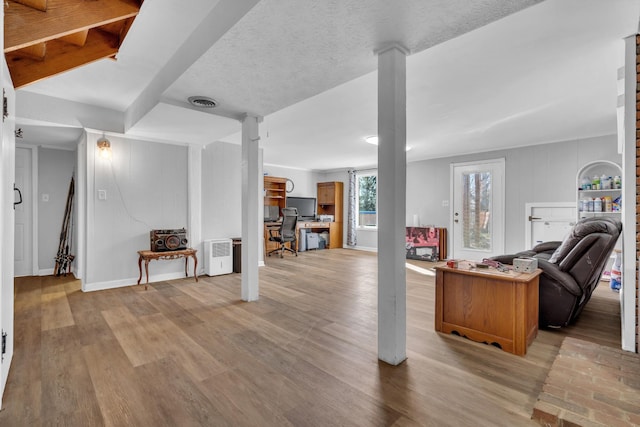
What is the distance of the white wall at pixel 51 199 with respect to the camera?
4848 mm

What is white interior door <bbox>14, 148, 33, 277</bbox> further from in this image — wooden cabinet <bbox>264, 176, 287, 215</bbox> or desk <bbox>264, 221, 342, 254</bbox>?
wooden cabinet <bbox>264, 176, 287, 215</bbox>

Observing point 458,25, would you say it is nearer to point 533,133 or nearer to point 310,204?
point 533,133

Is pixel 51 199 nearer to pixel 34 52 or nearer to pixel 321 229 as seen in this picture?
pixel 34 52

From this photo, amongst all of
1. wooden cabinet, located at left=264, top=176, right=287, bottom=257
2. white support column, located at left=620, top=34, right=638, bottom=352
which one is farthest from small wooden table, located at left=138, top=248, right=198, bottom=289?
white support column, located at left=620, top=34, right=638, bottom=352

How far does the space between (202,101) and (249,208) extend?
123cm

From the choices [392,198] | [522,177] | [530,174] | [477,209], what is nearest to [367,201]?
[477,209]

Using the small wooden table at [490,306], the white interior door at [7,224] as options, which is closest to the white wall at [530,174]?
the small wooden table at [490,306]

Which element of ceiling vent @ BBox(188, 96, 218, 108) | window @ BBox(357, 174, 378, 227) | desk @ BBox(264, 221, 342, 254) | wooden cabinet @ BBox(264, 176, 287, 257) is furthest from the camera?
window @ BBox(357, 174, 378, 227)

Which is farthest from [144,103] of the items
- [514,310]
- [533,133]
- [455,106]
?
[533,133]

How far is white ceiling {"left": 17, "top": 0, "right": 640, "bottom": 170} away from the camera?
176cm

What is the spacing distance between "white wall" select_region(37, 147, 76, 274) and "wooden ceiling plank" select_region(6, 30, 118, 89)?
3.16m

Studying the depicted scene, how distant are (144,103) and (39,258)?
142 inches

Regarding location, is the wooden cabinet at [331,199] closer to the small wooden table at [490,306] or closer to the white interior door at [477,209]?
the white interior door at [477,209]

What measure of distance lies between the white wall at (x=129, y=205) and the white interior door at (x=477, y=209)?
5.42 meters
